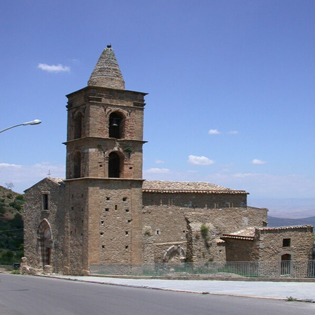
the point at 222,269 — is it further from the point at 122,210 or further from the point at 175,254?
the point at 122,210

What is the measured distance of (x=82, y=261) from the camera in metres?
31.2

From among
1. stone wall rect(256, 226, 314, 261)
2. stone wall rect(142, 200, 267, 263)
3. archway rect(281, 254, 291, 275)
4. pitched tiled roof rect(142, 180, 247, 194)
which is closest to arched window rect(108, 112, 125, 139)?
pitched tiled roof rect(142, 180, 247, 194)

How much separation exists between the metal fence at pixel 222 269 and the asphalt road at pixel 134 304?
854 centimetres

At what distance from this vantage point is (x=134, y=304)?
16.5m

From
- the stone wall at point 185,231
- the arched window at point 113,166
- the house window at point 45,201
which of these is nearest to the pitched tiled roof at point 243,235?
the stone wall at point 185,231

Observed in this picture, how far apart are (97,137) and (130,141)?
2.35 meters

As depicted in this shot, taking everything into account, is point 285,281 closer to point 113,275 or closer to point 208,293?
point 208,293

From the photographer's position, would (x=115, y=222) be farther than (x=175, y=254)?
No

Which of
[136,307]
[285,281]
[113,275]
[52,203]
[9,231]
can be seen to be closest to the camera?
[136,307]

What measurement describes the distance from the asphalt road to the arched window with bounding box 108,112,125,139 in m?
14.1

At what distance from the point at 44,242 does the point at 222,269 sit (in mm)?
13800

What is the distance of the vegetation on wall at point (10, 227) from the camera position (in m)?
53.6

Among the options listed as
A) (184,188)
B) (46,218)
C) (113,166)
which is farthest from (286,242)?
(46,218)

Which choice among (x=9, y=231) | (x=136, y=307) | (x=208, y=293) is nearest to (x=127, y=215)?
(x=208, y=293)
